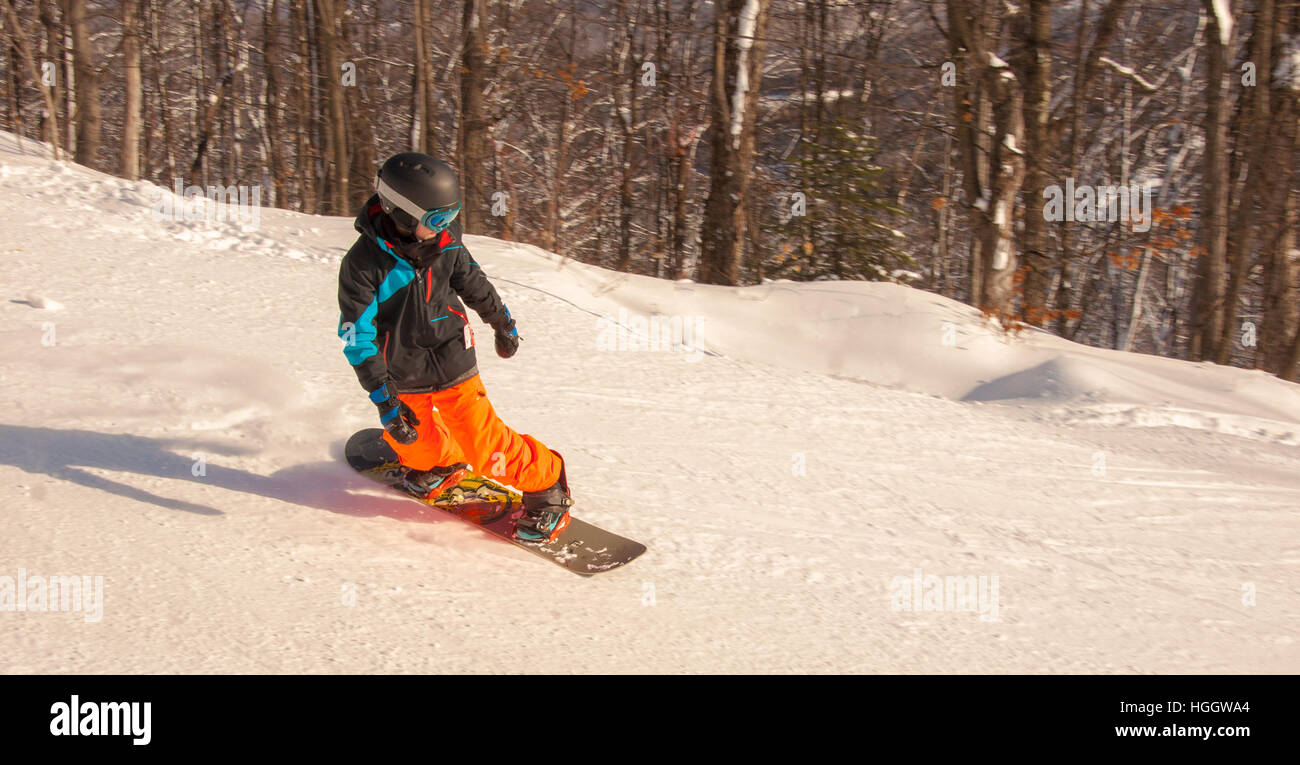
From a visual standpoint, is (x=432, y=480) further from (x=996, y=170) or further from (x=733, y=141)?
(x=733, y=141)

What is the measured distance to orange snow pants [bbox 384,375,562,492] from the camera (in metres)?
3.96

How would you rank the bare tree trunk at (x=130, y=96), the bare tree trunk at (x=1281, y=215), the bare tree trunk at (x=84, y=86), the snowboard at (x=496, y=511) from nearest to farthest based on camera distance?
the snowboard at (x=496, y=511) < the bare tree trunk at (x=1281, y=215) < the bare tree trunk at (x=84, y=86) < the bare tree trunk at (x=130, y=96)

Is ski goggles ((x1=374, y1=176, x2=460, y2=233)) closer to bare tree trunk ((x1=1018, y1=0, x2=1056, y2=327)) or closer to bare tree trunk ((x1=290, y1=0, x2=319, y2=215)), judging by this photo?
bare tree trunk ((x1=1018, y1=0, x2=1056, y2=327))

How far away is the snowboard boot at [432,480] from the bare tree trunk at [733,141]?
740cm

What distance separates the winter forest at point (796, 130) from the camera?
1132 cm

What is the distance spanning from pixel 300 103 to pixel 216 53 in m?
3.07

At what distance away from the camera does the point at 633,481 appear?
503 centimetres

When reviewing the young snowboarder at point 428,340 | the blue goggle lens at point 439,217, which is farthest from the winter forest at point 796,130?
the blue goggle lens at point 439,217

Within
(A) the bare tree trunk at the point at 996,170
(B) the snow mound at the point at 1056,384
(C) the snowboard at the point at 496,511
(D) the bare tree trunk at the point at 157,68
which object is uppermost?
(D) the bare tree trunk at the point at 157,68

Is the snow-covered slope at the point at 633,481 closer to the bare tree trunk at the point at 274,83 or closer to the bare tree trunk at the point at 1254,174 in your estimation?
the bare tree trunk at the point at 1254,174

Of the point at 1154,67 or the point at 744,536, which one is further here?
the point at 1154,67
